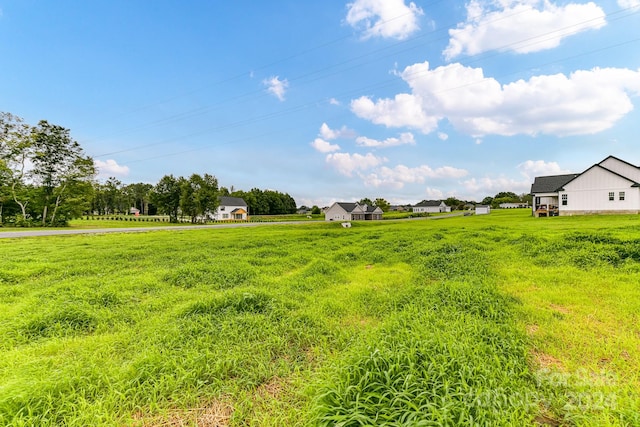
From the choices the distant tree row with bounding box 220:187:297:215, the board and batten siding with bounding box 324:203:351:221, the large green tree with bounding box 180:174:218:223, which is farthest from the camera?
the distant tree row with bounding box 220:187:297:215

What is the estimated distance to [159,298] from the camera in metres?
5.06

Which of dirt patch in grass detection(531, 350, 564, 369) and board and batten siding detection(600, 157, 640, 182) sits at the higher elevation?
board and batten siding detection(600, 157, 640, 182)

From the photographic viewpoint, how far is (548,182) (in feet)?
103

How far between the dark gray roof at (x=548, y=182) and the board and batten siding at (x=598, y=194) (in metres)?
4.03

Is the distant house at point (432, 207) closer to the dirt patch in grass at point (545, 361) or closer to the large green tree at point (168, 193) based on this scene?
the large green tree at point (168, 193)

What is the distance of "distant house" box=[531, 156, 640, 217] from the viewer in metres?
23.5

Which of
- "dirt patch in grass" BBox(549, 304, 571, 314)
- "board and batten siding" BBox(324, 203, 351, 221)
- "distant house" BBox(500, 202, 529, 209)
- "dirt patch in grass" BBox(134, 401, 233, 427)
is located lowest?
"dirt patch in grass" BBox(134, 401, 233, 427)

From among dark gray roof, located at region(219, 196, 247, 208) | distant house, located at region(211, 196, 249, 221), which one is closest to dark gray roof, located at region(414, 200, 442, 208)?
dark gray roof, located at region(219, 196, 247, 208)

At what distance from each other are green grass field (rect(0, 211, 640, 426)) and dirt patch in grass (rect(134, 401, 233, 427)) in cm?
1

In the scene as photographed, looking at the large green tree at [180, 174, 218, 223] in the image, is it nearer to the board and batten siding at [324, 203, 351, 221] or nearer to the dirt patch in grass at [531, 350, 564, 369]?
the board and batten siding at [324, 203, 351, 221]

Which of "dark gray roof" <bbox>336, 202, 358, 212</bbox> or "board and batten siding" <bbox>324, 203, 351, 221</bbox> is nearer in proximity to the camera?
"board and batten siding" <bbox>324, 203, 351, 221</bbox>

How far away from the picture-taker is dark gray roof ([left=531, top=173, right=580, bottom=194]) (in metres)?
30.4

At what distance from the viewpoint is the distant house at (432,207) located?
94800 mm

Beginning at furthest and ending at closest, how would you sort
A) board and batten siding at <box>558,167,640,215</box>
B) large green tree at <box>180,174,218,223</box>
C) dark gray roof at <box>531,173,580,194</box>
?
1. large green tree at <box>180,174,218,223</box>
2. dark gray roof at <box>531,173,580,194</box>
3. board and batten siding at <box>558,167,640,215</box>
